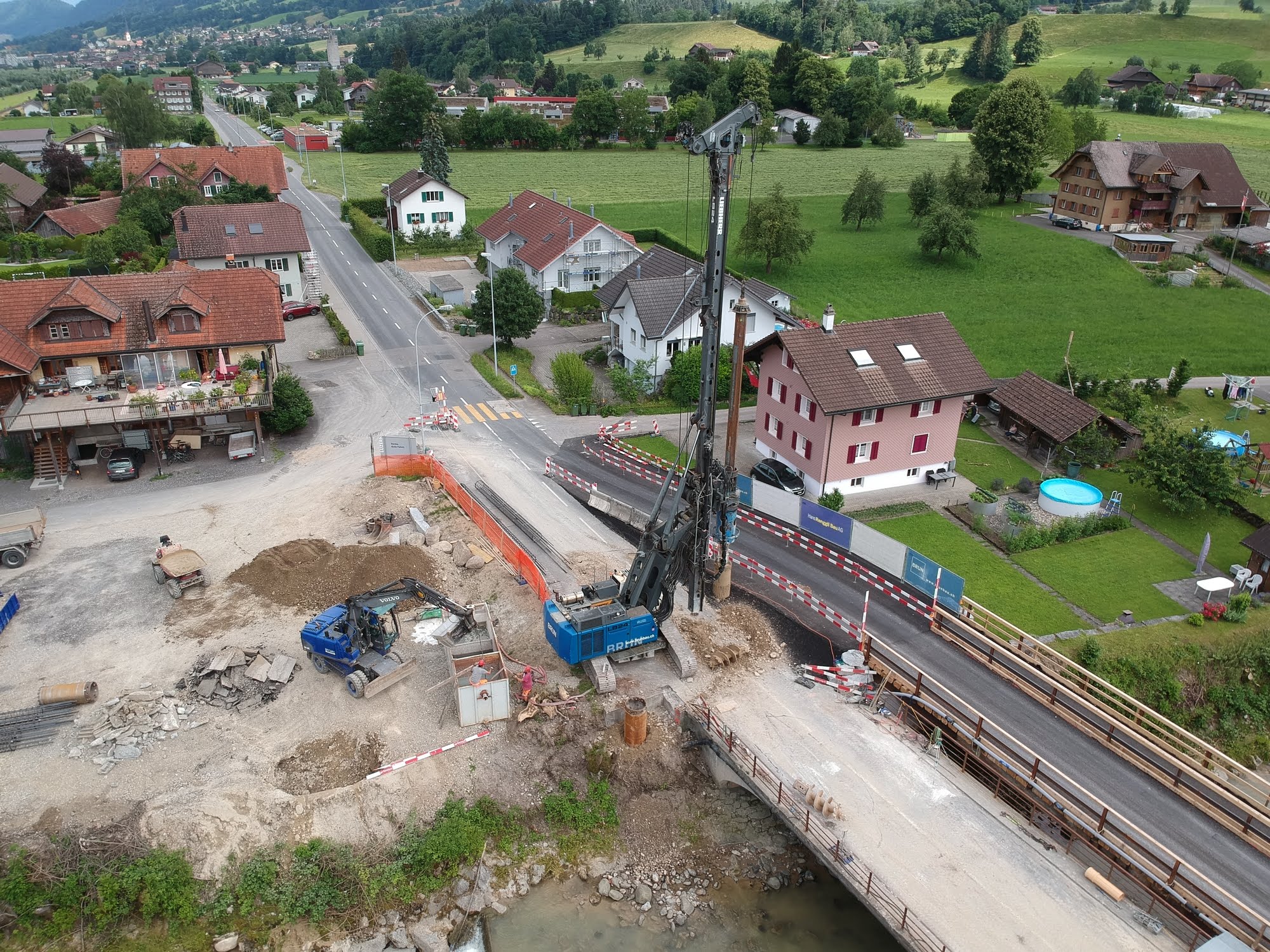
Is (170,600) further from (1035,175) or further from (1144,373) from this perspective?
(1035,175)

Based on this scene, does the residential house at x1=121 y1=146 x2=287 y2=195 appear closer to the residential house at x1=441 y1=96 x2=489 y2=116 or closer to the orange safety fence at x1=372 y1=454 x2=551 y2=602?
the orange safety fence at x1=372 y1=454 x2=551 y2=602

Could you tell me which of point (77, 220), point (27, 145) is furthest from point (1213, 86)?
point (27, 145)

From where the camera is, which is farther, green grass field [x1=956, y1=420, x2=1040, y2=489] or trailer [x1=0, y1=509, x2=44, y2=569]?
green grass field [x1=956, y1=420, x2=1040, y2=489]

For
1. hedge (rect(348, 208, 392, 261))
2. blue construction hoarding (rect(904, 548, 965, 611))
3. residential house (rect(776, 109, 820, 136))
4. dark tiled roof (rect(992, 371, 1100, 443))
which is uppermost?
residential house (rect(776, 109, 820, 136))

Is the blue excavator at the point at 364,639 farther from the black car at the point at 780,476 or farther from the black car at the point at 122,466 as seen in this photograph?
the black car at the point at 122,466

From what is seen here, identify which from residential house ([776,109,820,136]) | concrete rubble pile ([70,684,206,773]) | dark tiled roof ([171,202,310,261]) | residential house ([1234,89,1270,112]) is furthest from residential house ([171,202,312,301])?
residential house ([1234,89,1270,112])

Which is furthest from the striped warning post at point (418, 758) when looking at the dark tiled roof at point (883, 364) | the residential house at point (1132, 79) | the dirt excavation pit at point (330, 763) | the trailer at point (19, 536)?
the residential house at point (1132, 79)
